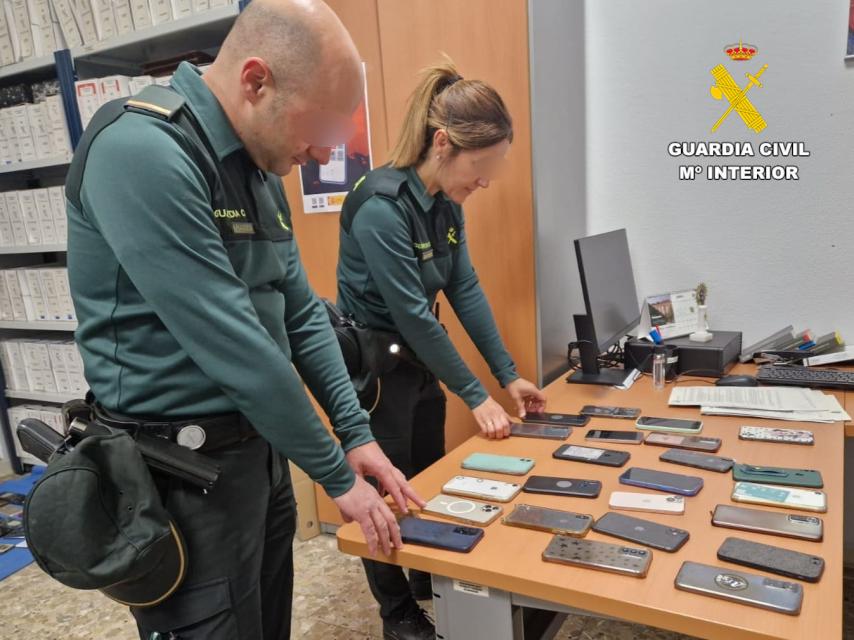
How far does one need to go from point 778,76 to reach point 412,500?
179cm

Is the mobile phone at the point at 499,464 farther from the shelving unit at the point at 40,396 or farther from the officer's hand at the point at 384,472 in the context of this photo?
the shelving unit at the point at 40,396

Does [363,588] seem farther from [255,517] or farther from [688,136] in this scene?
[688,136]

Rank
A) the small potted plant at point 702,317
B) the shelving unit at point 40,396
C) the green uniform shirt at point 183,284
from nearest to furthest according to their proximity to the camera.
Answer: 1. the green uniform shirt at point 183,284
2. the small potted plant at point 702,317
3. the shelving unit at point 40,396

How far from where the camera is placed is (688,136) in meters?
2.12

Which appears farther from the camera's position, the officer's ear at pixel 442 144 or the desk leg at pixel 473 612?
the officer's ear at pixel 442 144

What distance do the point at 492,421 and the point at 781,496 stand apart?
23.9 inches

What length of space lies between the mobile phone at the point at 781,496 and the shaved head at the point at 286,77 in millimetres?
933

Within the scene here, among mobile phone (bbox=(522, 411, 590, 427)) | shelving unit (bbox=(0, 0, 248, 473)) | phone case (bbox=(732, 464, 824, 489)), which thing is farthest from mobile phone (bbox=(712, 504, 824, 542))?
shelving unit (bbox=(0, 0, 248, 473))

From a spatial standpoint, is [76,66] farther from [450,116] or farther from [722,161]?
[722,161]

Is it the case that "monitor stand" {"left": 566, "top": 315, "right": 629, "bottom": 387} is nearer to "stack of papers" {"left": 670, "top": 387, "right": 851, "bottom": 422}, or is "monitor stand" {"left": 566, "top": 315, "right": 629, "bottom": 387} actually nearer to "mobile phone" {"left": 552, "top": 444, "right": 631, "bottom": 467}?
"stack of papers" {"left": 670, "top": 387, "right": 851, "bottom": 422}

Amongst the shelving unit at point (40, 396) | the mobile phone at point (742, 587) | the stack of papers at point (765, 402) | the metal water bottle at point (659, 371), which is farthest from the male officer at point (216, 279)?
the shelving unit at point (40, 396)

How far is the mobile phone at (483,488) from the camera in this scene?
3.80 ft

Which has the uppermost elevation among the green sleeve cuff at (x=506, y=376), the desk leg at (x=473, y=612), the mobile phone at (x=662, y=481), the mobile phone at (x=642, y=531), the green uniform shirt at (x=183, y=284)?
the green uniform shirt at (x=183, y=284)

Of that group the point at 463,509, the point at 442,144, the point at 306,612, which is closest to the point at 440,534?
the point at 463,509
